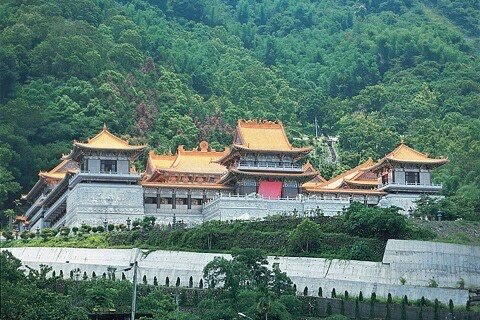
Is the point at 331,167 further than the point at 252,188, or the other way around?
the point at 331,167

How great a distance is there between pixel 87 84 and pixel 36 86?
3.30 meters

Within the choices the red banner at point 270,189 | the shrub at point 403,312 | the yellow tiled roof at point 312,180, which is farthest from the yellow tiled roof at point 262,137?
the shrub at point 403,312

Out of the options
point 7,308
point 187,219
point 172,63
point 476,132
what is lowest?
point 7,308

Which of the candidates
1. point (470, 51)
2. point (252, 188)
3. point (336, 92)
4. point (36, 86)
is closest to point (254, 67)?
point (336, 92)

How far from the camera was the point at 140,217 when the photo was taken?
213 ft

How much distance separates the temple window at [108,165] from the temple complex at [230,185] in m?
0.05

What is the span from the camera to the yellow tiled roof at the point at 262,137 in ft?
219

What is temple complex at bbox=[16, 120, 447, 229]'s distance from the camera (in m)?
64.6

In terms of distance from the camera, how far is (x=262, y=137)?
68188 mm

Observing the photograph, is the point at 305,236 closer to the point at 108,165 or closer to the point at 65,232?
the point at 65,232

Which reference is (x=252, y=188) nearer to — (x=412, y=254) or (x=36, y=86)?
(x=412, y=254)

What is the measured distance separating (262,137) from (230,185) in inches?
115

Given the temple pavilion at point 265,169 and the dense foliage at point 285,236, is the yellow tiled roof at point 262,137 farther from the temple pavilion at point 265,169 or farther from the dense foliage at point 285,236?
the dense foliage at point 285,236

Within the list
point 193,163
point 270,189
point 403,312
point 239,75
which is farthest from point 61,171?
point 239,75
